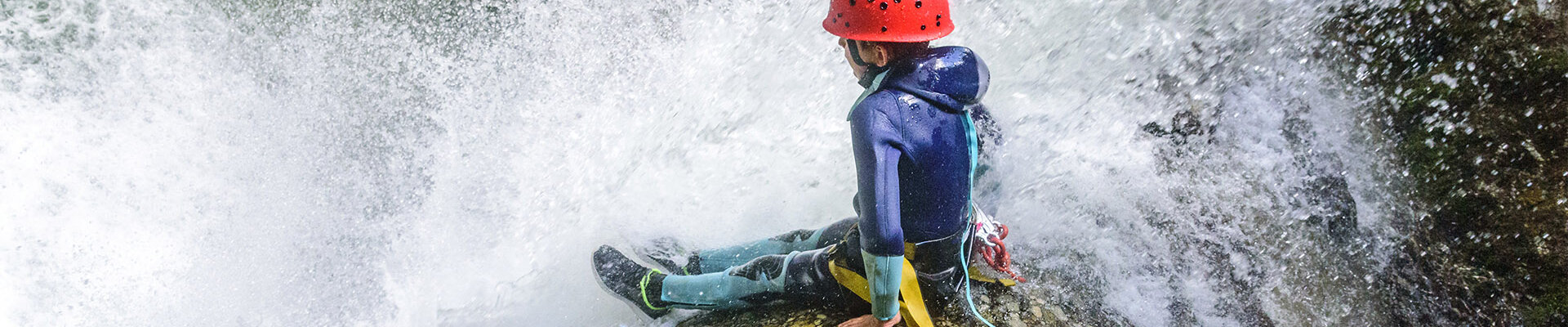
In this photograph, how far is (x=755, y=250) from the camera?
3.04m

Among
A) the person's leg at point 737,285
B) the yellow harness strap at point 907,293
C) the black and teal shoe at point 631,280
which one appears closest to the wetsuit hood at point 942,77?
the yellow harness strap at point 907,293

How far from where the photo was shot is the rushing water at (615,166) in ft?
10.3

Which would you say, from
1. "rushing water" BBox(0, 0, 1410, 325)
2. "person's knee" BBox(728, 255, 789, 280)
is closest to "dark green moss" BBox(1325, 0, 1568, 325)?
"rushing water" BBox(0, 0, 1410, 325)

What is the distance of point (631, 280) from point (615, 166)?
118 centimetres

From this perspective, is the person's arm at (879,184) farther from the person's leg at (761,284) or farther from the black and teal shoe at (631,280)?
the black and teal shoe at (631,280)

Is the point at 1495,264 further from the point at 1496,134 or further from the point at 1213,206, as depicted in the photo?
the point at 1213,206

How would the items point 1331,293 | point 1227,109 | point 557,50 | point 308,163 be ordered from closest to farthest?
point 1331,293 < point 1227,109 < point 308,163 < point 557,50

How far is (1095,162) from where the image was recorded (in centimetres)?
352

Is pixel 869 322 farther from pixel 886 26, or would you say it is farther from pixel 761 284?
pixel 886 26

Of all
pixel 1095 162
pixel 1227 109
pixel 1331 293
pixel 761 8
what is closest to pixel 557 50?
pixel 761 8

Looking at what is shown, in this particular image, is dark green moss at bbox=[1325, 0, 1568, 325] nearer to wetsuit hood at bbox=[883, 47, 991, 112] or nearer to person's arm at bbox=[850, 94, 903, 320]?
wetsuit hood at bbox=[883, 47, 991, 112]

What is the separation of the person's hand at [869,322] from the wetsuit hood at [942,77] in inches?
24.3

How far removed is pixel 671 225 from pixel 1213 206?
91.0 inches

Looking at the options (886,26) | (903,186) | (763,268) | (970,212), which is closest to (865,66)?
(886,26)
